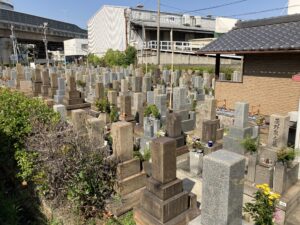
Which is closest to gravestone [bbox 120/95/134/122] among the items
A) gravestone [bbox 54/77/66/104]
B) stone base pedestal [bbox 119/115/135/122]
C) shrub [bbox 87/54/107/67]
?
stone base pedestal [bbox 119/115/135/122]

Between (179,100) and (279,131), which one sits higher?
(179,100)

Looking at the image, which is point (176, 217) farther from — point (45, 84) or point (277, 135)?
point (45, 84)

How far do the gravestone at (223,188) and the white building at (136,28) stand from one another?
3112cm

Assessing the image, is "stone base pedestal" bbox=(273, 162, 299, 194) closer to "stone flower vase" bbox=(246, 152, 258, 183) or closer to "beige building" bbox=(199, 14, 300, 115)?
"stone flower vase" bbox=(246, 152, 258, 183)

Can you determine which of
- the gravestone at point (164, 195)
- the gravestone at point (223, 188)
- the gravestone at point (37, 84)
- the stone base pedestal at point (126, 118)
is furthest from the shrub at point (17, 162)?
the gravestone at point (37, 84)

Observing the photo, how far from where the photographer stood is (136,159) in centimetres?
572

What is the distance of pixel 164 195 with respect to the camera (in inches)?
175

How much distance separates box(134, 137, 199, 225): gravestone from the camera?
4.37 m

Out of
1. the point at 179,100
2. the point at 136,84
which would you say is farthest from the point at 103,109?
the point at 136,84

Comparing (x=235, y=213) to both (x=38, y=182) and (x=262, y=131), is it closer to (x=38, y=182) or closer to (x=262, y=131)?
(x=38, y=182)

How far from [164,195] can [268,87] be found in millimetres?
8692

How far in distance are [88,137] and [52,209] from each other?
175 cm

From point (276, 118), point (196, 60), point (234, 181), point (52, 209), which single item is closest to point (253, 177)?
point (276, 118)

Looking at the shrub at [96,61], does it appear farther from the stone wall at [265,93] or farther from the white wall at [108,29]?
the stone wall at [265,93]
